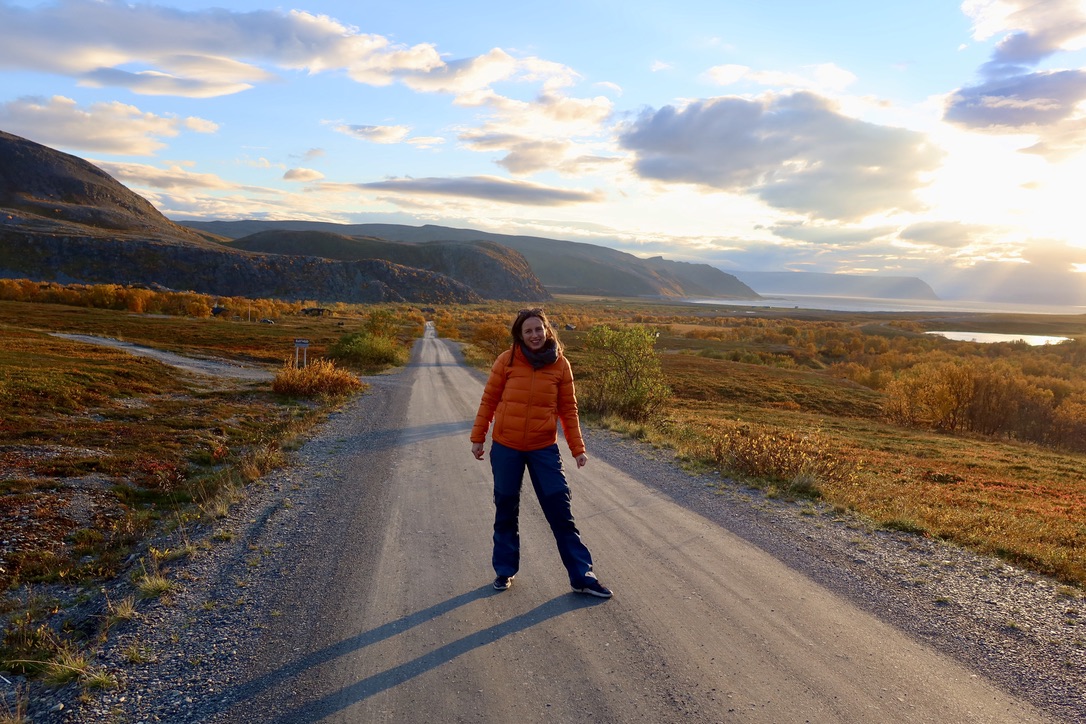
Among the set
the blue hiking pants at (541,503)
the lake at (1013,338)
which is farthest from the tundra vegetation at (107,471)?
the lake at (1013,338)

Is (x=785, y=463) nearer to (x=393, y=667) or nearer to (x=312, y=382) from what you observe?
(x=393, y=667)

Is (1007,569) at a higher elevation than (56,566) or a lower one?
higher

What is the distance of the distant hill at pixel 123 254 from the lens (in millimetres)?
108688

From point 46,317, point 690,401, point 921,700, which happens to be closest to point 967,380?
point 690,401

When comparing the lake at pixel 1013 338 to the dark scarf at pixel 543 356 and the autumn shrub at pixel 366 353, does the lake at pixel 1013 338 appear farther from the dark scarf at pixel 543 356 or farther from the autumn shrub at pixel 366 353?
the dark scarf at pixel 543 356

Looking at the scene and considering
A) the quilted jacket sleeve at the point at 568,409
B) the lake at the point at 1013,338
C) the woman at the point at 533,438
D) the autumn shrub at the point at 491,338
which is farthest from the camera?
the lake at the point at 1013,338

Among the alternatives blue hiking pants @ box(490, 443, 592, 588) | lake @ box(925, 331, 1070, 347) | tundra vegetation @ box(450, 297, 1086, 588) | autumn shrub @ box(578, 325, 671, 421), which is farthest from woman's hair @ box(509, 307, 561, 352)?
lake @ box(925, 331, 1070, 347)

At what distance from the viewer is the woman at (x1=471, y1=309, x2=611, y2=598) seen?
5.23 m

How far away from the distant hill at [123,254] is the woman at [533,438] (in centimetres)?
12588

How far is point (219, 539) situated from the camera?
6.39 metres

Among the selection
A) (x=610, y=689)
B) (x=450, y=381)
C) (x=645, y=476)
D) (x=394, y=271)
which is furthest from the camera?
(x=394, y=271)

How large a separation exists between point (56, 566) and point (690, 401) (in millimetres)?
26284

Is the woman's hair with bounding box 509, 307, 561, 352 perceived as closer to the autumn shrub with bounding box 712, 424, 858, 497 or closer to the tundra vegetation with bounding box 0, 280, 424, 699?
the tundra vegetation with bounding box 0, 280, 424, 699

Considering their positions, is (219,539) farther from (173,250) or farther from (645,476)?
(173,250)
